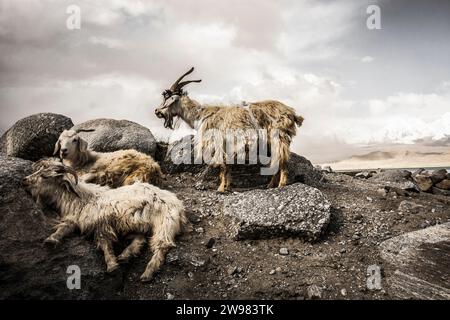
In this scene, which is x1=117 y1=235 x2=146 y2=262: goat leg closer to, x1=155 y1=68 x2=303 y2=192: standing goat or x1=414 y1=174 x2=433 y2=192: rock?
x1=155 y1=68 x2=303 y2=192: standing goat

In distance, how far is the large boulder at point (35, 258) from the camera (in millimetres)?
4004

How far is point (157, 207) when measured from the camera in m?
5.39

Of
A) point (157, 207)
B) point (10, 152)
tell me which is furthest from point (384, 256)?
point (10, 152)

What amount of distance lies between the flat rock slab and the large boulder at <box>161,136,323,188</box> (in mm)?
3360

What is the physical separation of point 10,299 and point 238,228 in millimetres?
3332

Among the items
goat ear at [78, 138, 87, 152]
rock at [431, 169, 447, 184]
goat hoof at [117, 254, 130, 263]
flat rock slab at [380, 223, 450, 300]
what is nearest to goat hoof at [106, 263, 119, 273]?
goat hoof at [117, 254, 130, 263]

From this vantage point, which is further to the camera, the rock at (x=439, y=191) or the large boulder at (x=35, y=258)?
the rock at (x=439, y=191)

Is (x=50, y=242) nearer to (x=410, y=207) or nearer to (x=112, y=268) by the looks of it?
(x=112, y=268)

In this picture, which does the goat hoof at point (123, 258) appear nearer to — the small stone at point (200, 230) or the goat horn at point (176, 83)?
the small stone at point (200, 230)

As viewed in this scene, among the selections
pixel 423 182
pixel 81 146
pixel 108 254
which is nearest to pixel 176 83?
pixel 81 146

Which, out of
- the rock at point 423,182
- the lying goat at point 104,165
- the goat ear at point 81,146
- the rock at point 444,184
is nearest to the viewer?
the lying goat at point 104,165

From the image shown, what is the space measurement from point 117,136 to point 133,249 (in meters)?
5.16

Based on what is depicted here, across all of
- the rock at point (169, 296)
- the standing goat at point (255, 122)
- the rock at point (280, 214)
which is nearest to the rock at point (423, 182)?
the standing goat at point (255, 122)

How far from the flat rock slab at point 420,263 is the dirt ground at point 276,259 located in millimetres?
182
